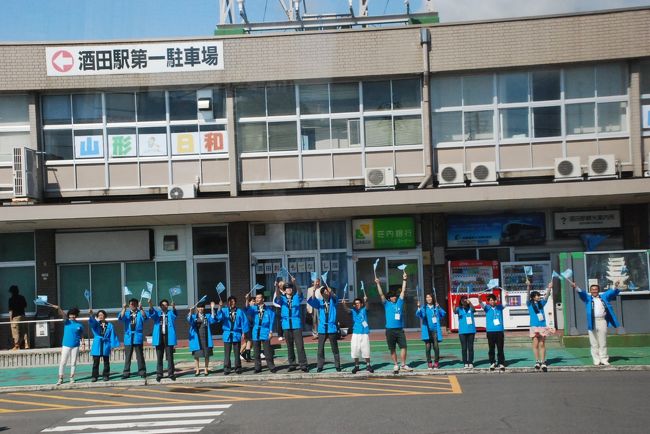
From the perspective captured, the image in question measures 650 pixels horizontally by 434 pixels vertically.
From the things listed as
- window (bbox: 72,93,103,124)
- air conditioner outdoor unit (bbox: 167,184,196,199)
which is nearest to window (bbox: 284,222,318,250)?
air conditioner outdoor unit (bbox: 167,184,196,199)

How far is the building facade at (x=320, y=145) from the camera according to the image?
23.2 m

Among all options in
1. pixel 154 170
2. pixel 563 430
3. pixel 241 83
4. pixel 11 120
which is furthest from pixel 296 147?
pixel 563 430

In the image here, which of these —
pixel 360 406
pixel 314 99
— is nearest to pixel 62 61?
pixel 314 99

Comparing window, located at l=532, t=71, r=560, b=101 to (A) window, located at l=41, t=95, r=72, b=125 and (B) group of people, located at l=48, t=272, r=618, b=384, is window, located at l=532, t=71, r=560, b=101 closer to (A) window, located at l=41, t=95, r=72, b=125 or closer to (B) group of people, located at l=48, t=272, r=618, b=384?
(B) group of people, located at l=48, t=272, r=618, b=384

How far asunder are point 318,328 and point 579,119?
35.4ft

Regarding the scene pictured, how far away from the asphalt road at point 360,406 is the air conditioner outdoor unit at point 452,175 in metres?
7.69

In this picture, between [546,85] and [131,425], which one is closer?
[131,425]

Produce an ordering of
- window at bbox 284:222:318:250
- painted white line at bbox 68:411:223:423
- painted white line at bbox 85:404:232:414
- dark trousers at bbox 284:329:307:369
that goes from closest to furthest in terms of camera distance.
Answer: painted white line at bbox 68:411:223:423 < painted white line at bbox 85:404:232:414 < dark trousers at bbox 284:329:307:369 < window at bbox 284:222:318:250

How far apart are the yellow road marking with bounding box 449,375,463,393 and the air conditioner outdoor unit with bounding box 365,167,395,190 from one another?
7.87 meters

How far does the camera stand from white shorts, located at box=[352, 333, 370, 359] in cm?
1719

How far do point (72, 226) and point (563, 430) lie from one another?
683 inches

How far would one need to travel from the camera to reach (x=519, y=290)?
22.8m

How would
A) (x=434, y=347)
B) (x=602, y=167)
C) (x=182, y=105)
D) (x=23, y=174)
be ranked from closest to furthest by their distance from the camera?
(x=434, y=347) < (x=602, y=167) < (x=23, y=174) < (x=182, y=105)

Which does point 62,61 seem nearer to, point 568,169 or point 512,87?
point 512,87
